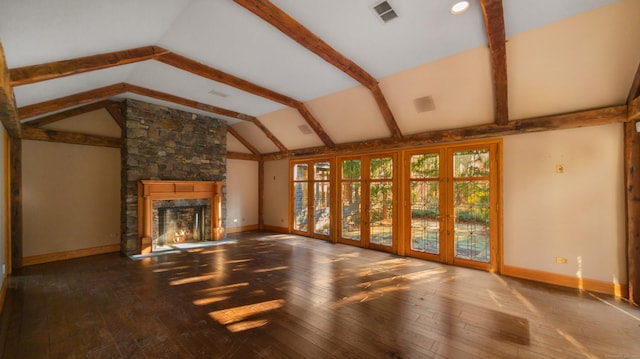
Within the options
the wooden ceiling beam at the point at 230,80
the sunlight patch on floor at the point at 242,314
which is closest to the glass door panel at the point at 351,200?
the wooden ceiling beam at the point at 230,80

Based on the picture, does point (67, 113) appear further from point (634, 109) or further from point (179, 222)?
point (634, 109)

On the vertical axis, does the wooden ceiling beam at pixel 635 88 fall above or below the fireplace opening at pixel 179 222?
above

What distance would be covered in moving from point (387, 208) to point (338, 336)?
4.07 metres

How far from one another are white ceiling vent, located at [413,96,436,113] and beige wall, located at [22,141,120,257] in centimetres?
706

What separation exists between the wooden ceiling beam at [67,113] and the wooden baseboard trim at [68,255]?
107 inches

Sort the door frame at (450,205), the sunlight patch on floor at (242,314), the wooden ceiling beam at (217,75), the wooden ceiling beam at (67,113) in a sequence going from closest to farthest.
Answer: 1. the sunlight patch on floor at (242,314)
2. the wooden ceiling beam at (217,75)
3. the door frame at (450,205)
4. the wooden ceiling beam at (67,113)

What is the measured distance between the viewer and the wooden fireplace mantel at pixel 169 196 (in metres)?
6.12

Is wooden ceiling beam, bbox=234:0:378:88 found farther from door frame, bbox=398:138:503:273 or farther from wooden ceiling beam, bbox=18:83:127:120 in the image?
wooden ceiling beam, bbox=18:83:127:120

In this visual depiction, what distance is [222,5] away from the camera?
3.10 m

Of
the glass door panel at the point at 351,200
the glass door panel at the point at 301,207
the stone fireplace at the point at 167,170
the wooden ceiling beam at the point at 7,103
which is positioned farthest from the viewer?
the glass door panel at the point at 301,207

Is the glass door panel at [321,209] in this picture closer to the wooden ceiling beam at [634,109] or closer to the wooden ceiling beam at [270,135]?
the wooden ceiling beam at [270,135]

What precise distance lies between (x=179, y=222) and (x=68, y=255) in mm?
2247

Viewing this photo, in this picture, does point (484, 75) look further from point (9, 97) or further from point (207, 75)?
point (9, 97)

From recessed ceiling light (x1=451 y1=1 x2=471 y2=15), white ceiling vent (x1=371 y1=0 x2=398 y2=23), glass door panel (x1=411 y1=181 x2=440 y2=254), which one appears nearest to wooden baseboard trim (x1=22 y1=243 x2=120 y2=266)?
glass door panel (x1=411 y1=181 x2=440 y2=254)
